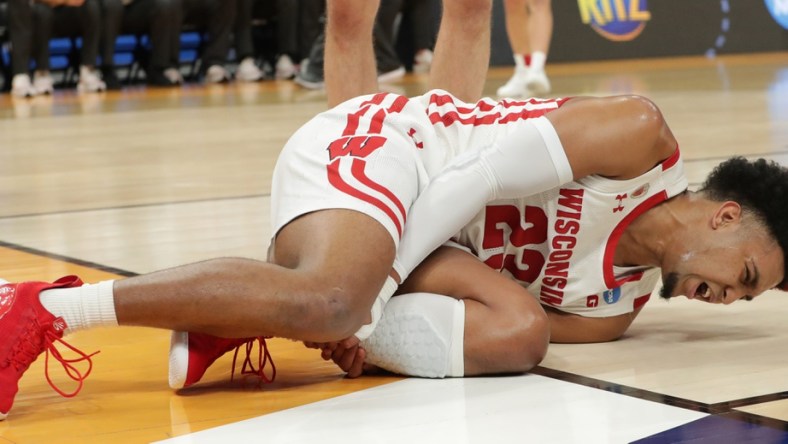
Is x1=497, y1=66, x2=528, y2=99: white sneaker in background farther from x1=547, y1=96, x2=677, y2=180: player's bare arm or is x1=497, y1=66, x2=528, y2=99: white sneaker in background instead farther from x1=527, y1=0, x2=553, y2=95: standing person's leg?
x1=547, y1=96, x2=677, y2=180: player's bare arm

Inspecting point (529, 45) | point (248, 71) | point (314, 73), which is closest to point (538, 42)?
point (529, 45)

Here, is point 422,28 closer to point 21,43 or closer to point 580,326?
point 21,43

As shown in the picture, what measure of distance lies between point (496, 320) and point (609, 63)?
841cm

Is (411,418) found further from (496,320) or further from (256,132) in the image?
(256,132)

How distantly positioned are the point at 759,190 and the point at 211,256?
123cm

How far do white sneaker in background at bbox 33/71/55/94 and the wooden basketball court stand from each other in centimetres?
181

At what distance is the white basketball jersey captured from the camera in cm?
200

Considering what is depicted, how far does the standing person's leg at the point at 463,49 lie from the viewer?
2891 millimetres

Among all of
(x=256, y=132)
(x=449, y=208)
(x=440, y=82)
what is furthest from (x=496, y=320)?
(x=256, y=132)

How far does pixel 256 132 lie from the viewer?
217 inches

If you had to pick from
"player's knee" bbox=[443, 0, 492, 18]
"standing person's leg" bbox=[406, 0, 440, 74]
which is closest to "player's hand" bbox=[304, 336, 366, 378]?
"player's knee" bbox=[443, 0, 492, 18]

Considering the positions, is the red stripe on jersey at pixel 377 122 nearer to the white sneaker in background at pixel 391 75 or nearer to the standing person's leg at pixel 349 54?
the standing person's leg at pixel 349 54

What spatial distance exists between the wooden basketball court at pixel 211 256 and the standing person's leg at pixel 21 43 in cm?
156

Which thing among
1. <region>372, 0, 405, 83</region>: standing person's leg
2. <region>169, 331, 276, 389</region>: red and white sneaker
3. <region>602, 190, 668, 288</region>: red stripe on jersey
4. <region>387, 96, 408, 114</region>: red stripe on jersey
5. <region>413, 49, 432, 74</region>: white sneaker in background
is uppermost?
<region>387, 96, 408, 114</region>: red stripe on jersey
